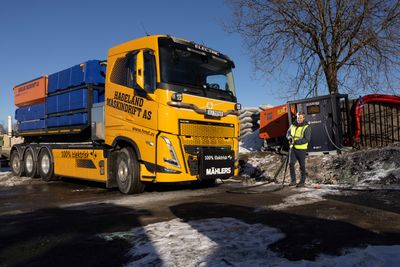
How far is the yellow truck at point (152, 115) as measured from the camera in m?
7.67

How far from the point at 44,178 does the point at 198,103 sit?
686 centimetres

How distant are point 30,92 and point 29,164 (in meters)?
2.52

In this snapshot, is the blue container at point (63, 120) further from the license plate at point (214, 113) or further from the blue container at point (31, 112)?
the license plate at point (214, 113)

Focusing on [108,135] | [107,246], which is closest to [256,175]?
[108,135]

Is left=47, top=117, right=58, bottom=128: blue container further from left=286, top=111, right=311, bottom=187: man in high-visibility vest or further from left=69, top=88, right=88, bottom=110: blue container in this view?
left=286, top=111, right=311, bottom=187: man in high-visibility vest

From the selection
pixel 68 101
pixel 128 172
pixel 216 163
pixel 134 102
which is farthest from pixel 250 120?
pixel 134 102

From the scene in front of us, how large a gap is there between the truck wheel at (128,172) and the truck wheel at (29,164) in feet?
17.6

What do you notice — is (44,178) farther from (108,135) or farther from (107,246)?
(107,246)

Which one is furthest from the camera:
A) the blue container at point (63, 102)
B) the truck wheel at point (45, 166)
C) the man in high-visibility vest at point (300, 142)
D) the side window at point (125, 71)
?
the truck wheel at point (45, 166)

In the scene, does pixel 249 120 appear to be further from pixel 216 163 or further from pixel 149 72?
pixel 149 72

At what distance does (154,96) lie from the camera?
7.63 meters

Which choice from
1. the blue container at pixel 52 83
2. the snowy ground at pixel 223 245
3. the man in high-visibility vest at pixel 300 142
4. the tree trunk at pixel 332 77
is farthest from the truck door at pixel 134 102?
the tree trunk at pixel 332 77

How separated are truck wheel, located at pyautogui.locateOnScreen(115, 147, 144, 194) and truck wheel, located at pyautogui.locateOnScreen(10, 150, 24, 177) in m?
6.53

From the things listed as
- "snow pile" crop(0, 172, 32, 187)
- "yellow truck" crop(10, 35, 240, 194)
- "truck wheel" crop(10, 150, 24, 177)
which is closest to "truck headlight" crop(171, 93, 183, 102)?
"yellow truck" crop(10, 35, 240, 194)
